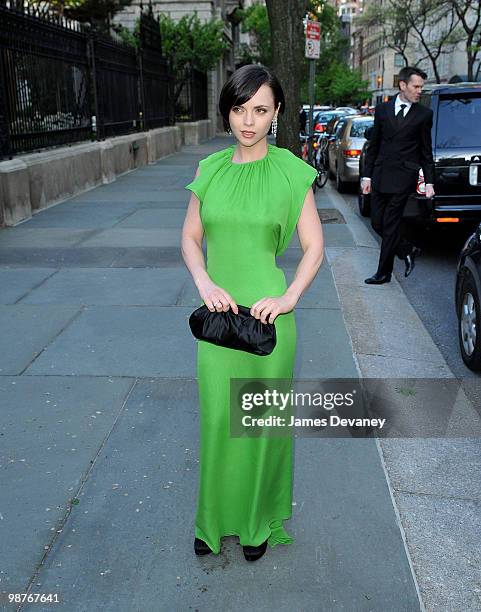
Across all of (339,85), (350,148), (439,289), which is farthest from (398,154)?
(339,85)

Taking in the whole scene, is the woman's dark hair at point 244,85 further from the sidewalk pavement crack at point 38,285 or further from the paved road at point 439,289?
the sidewalk pavement crack at point 38,285

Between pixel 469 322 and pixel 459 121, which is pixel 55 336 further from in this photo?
pixel 459 121

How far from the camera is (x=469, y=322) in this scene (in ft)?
17.3

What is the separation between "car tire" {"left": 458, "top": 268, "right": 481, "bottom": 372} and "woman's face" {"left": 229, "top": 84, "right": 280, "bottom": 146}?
3.09 metres

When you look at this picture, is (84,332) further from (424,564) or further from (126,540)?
(424,564)

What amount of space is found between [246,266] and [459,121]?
6.52m

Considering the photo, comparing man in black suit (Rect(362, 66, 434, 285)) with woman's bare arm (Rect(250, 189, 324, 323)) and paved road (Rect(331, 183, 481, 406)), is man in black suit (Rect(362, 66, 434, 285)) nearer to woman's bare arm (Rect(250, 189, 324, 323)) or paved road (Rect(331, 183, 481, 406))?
paved road (Rect(331, 183, 481, 406))

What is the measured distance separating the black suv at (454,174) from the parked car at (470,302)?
8.21ft

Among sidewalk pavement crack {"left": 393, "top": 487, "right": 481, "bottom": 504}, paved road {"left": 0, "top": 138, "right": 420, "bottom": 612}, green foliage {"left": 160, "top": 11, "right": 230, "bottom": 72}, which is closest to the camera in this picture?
paved road {"left": 0, "top": 138, "right": 420, "bottom": 612}

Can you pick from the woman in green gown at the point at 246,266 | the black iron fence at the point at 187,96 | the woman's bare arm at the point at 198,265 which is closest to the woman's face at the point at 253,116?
the woman in green gown at the point at 246,266

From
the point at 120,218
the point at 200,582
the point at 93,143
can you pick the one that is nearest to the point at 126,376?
the point at 200,582

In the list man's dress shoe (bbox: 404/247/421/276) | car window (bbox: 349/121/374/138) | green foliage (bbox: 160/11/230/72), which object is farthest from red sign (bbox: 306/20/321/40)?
green foliage (bbox: 160/11/230/72)

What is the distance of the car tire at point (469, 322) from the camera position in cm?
500

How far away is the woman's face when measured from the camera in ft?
7.86
